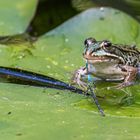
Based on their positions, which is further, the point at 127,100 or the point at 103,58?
the point at 103,58

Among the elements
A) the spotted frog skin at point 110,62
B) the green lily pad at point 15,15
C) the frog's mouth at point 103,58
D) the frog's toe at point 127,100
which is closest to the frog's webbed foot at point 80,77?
the spotted frog skin at point 110,62

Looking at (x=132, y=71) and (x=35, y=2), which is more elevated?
(x=35, y=2)

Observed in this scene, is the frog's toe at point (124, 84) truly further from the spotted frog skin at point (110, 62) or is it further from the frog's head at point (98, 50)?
the frog's head at point (98, 50)

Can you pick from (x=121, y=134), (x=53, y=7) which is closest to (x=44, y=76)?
(x=121, y=134)

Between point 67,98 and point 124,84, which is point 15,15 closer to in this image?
point 124,84

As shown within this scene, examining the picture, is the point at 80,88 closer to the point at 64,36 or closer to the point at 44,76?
the point at 44,76

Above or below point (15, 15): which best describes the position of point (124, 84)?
below

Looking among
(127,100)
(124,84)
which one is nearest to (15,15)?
(124,84)
